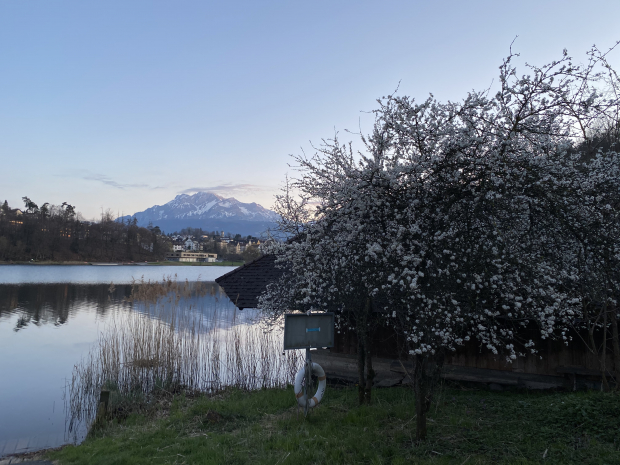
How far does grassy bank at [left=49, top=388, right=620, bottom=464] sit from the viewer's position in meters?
5.17

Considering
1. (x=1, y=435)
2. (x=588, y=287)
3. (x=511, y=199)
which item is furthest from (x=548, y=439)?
(x=1, y=435)

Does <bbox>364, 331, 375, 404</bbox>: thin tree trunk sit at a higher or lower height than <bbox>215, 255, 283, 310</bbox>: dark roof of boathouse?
lower

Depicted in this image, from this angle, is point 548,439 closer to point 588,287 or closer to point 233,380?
point 588,287

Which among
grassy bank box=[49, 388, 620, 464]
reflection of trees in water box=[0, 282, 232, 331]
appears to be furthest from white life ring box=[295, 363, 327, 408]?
reflection of trees in water box=[0, 282, 232, 331]

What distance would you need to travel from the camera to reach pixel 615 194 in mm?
5859

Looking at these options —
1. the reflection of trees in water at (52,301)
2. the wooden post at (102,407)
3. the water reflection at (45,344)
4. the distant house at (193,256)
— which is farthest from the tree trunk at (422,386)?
the distant house at (193,256)

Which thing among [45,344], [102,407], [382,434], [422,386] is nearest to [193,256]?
[45,344]

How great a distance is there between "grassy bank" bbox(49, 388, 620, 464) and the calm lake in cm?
247

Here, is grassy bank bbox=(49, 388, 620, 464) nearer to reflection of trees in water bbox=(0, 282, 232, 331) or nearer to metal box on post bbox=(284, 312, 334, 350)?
metal box on post bbox=(284, 312, 334, 350)

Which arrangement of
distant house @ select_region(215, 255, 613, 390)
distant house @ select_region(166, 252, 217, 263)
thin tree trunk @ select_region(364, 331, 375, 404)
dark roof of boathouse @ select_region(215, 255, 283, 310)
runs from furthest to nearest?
distant house @ select_region(166, 252, 217, 263) < dark roof of boathouse @ select_region(215, 255, 283, 310) < distant house @ select_region(215, 255, 613, 390) < thin tree trunk @ select_region(364, 331, 375, 404)

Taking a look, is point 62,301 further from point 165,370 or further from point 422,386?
point 422,386

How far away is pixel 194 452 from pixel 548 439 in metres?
4.63

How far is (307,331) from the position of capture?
23.0ft

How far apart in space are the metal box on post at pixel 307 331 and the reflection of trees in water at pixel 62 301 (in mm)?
12710
